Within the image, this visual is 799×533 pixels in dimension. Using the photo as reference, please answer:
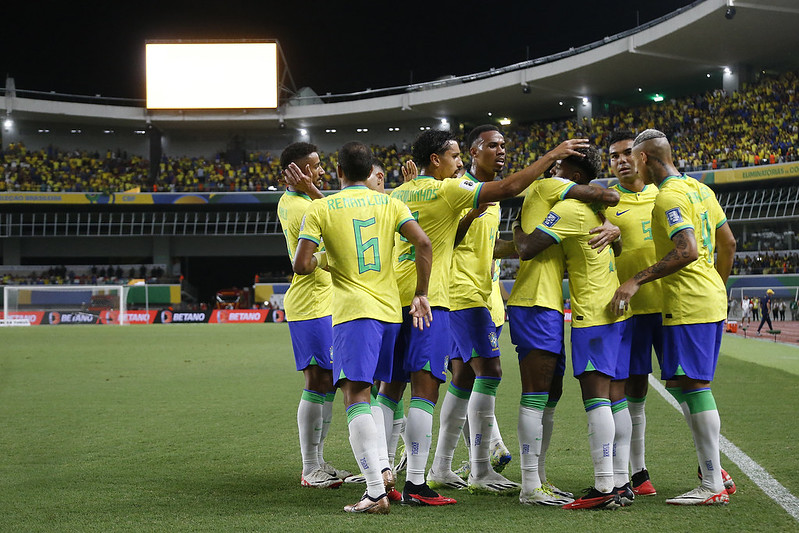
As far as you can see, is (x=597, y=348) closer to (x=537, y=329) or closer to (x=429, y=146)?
(x=537, y=329)

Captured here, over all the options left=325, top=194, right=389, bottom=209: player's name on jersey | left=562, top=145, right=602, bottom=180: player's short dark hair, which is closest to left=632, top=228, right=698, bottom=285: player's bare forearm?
left=562, top=145, right=602, bottom=180: player's short dark hair

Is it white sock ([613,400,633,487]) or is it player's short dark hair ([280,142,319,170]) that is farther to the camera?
player's short dark hair ([280,142,319,170])

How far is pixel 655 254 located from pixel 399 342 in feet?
6.33

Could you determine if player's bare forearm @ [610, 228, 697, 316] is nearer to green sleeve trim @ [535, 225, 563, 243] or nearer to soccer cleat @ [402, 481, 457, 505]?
green sleeve trim @ [535, 225, 563, 243]

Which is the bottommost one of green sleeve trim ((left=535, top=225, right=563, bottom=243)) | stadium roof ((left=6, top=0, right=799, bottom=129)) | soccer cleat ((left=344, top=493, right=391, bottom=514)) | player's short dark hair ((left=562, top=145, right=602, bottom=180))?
soccer cleat ((left=344, top=493, right=391, bottom=514))

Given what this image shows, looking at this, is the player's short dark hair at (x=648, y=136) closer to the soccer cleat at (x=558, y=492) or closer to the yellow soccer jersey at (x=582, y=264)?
the yellow soccer jersey at (x=582, y=264)

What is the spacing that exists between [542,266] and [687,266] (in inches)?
38.1

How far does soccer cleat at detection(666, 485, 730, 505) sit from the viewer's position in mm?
5070

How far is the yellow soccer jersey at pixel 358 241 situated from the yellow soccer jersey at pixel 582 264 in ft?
3.28

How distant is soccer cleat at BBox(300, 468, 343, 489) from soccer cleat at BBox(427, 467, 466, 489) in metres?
0.67

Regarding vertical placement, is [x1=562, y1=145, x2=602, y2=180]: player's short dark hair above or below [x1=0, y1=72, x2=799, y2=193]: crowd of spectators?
below

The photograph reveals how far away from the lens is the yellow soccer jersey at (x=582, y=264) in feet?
17.3

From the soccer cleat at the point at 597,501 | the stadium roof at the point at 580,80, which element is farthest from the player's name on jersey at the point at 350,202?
the stadium roof at the point at 580,80

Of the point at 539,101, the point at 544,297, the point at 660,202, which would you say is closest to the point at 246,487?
the point at 544,297
